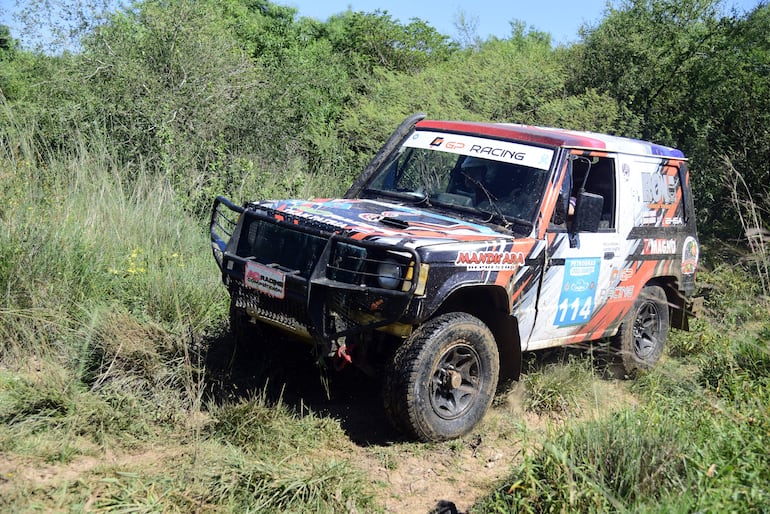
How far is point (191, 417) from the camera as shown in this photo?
4953 millimetres

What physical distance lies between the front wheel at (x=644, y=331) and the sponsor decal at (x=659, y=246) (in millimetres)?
342

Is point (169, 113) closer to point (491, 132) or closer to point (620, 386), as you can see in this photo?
point (491, 132)

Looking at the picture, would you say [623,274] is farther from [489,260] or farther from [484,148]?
[489,260]

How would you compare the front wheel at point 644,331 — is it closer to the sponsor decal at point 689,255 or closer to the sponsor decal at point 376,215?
the sponsor decal at point 689,255

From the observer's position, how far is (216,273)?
6.66 m

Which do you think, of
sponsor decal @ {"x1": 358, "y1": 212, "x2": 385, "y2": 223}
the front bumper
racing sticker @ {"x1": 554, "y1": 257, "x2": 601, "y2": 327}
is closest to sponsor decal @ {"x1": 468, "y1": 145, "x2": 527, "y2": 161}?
racing sticker @ {"x1": 554, "y1": 257, "x2": 601, "y2": 327}

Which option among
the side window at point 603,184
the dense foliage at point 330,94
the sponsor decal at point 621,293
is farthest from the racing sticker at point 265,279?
the dense foliage at point 330,94

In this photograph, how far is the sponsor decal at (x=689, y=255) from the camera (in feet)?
22.9

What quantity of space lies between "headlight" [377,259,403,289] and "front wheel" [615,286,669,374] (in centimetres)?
277

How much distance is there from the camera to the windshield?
5.57 meters

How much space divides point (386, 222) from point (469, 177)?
3.61ft

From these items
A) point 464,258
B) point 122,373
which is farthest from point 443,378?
point 122,373

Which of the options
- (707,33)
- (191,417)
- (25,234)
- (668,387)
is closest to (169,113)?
(25,234)

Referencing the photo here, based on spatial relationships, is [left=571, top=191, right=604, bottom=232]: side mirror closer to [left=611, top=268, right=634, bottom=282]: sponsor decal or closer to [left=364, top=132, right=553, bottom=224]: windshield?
[left=364, top=132, right=553, bottom=224]: windshield
